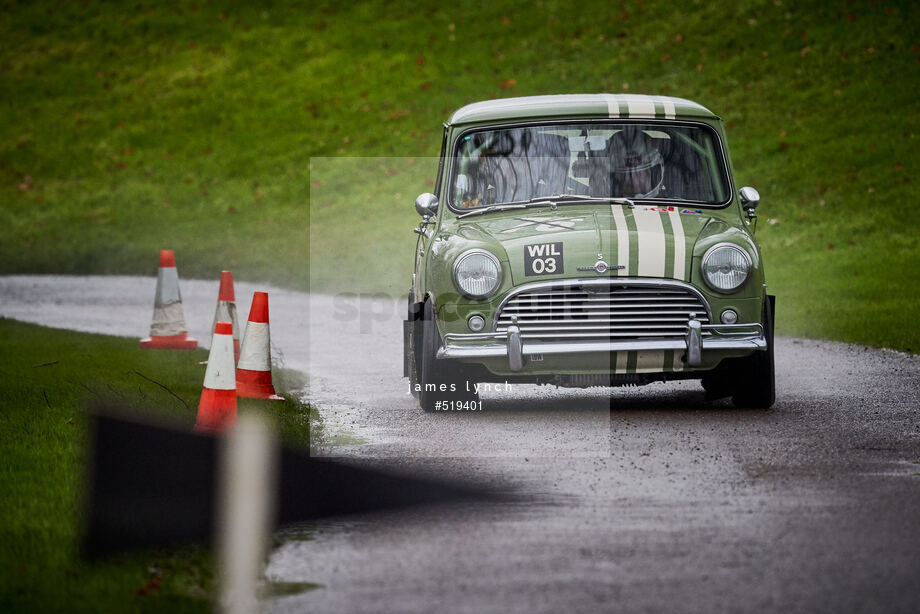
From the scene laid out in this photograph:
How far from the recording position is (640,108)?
34.0 feet

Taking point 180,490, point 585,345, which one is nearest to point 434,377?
point 585,345

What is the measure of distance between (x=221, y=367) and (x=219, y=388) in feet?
0.37

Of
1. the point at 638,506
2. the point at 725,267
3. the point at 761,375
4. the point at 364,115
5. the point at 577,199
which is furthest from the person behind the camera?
the point at 364,115

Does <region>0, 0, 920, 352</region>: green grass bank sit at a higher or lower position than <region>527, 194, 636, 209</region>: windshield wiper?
higher

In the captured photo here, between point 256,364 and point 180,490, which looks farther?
point 256,364

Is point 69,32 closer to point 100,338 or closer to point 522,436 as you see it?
point 100,338

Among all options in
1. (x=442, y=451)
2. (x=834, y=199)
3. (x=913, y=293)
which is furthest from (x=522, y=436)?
(x=834, y=199)

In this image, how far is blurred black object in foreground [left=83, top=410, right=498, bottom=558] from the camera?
6.19 m

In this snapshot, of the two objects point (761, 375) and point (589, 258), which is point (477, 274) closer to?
point (589, 258)

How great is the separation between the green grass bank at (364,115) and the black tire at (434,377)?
883 centimetres

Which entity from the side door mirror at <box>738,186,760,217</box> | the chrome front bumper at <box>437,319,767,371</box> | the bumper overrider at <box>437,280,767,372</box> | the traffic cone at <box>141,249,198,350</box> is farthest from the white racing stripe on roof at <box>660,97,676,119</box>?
the traffic cone at <box>141,249,198,350</box>

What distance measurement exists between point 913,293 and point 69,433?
11.6 meters

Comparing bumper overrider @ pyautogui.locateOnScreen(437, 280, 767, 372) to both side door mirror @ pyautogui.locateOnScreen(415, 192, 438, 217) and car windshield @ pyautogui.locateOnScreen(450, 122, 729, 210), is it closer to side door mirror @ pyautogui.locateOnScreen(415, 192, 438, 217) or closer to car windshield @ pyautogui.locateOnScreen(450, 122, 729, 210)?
car windshield @ pyautogui.locateOnScreen(450, 122, 729, 210)

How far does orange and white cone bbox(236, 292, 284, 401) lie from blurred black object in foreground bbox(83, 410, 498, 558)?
2491mm
